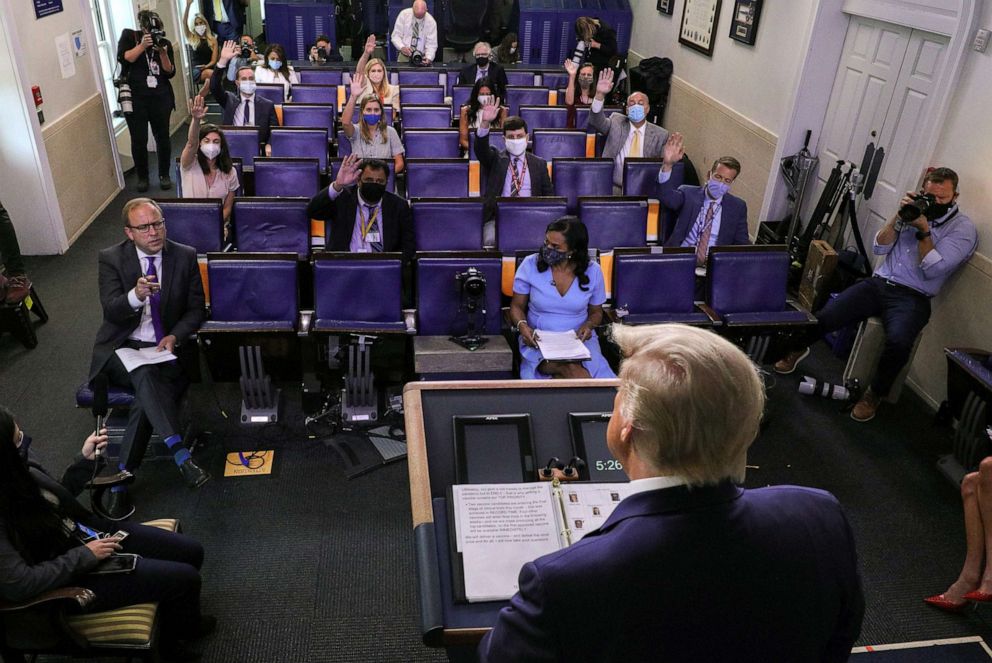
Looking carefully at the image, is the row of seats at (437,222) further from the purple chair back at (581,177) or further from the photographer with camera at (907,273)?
the photographer with camera at (907,273)

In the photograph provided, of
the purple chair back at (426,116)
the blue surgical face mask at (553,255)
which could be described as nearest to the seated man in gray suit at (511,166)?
the blue surgical face mask at (553,255)

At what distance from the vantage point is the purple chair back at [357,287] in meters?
3.99

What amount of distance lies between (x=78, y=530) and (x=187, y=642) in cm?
66

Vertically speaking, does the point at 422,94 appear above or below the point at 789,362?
above

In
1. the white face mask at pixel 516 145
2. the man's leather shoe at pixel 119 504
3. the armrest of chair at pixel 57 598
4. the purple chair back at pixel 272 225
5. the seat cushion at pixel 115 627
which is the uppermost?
the white face mask at pixel 516 145

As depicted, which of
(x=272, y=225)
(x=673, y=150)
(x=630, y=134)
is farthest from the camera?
(x=630, y=134)

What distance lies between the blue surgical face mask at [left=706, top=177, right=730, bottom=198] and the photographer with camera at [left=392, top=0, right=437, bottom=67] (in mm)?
6194

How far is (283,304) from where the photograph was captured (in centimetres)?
402

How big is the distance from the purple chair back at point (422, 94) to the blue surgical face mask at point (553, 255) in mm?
4585

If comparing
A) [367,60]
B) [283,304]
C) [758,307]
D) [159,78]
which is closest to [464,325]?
[283,304]

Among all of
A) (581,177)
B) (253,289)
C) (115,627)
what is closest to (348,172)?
(253,289)

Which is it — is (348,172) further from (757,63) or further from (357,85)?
(757,63)

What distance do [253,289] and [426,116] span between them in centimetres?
382

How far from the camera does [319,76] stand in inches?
346
